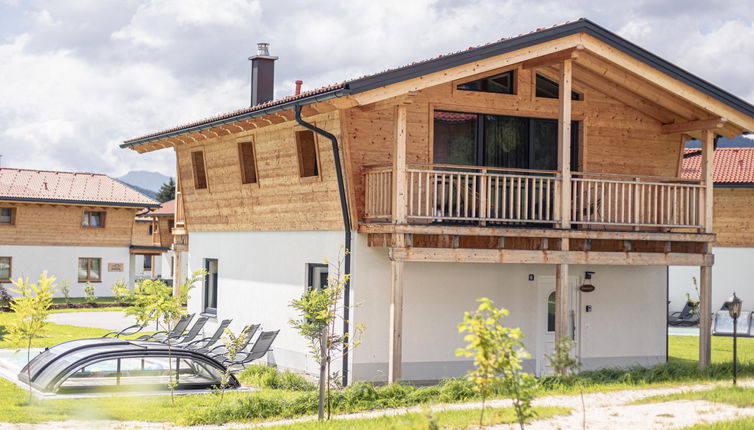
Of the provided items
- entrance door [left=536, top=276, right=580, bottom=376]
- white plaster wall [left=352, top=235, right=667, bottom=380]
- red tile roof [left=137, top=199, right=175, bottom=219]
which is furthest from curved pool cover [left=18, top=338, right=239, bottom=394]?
red tile roof [left=137, top=199, right=175, bottom=219]

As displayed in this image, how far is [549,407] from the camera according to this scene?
1239 cm

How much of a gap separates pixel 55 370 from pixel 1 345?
362 inches

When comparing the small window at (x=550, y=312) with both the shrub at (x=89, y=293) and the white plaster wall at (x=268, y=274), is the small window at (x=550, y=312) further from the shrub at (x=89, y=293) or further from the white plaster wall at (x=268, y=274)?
the shrub at (x=89, y=293)

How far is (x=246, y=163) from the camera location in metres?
20.7

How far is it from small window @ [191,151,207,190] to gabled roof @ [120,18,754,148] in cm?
446

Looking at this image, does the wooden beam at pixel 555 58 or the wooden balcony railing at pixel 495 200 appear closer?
the wooden balcony railing at pixel 495 200

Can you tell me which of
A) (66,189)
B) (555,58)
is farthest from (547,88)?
(66,189)

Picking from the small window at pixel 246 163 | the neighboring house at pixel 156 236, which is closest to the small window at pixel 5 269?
the neighboring house at pixel 156 236

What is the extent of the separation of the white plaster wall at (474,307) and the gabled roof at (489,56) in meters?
2.99

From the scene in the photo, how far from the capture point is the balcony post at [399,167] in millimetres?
15258

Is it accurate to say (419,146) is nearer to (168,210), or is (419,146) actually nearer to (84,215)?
(84,215)

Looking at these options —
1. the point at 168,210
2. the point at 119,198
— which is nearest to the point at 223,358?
the point at 119,198

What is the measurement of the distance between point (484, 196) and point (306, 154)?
4.31m

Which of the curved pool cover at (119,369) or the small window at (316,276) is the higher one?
the small window at (316,276)
